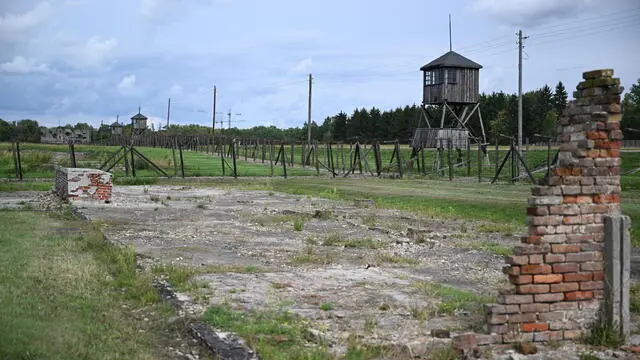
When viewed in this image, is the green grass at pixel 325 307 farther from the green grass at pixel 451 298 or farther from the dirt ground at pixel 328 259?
the green grass at pixel 451 298

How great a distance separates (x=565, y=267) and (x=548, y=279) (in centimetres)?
23

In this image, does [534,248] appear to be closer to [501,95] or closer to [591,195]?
[591,195]

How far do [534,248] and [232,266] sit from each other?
5.41 m

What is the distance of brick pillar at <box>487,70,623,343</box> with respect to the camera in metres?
6.85

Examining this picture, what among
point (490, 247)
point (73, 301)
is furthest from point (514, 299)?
point (490, 247)

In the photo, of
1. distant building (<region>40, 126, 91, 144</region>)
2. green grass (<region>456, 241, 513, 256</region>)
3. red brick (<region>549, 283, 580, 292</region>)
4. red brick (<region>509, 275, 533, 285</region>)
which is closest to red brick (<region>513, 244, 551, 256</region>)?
red brick (<region>509, 275, 533, 285</region>)

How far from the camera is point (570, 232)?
23.1 feet

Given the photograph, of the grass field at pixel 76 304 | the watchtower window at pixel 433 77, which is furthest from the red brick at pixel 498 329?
the watchtower window at pixel 433 77

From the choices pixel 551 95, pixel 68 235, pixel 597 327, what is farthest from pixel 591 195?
pixel 551 95

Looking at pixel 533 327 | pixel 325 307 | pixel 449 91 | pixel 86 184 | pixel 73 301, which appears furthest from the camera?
pixel 449 91

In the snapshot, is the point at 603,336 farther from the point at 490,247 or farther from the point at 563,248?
the point at 490,247

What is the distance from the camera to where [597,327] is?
6.98 meters

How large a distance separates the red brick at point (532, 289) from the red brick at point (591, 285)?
42cm

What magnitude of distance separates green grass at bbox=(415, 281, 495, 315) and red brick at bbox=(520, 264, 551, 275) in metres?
1.37
